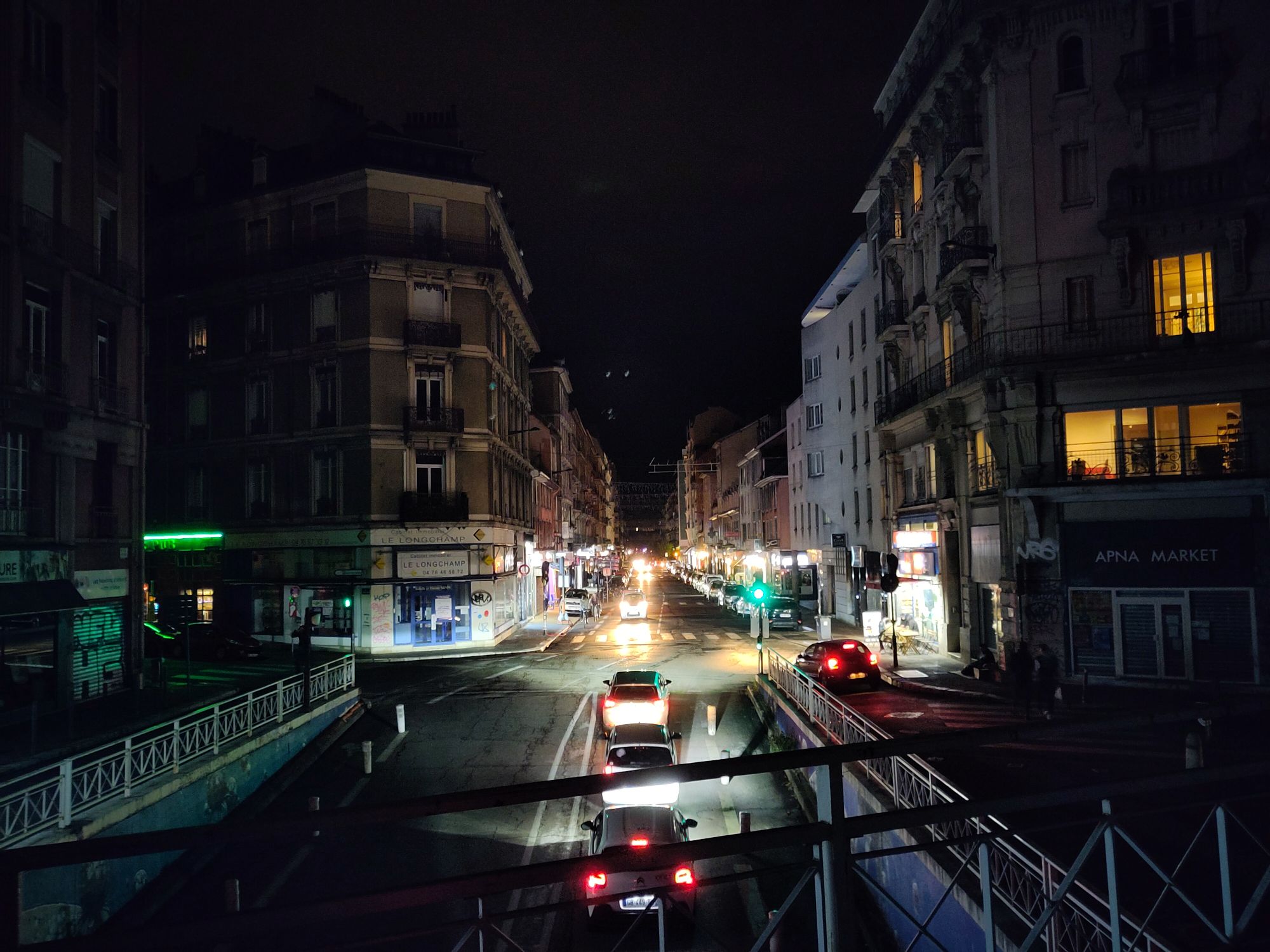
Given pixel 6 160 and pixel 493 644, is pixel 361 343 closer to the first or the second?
pixel 493 644

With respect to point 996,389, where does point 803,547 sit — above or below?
below

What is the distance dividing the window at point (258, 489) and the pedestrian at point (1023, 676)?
34133mm

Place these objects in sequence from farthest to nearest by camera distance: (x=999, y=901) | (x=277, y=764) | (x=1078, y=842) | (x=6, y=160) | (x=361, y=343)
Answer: (x=361, y=343)
(x=6, y=160)
(x=277, y=764)
(x=1078, y=842)
(x=999, y=901)

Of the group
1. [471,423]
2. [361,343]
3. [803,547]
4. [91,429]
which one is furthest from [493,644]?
[803,547]

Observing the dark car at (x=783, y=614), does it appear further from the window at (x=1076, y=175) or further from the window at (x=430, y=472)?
the window at (x=1076, y=175)

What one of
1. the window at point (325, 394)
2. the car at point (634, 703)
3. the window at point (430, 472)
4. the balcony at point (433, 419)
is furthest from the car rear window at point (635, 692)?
the window at point (325, 394)

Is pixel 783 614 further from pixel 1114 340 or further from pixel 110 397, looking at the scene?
pixel 110 397

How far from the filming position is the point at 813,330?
53969 mm

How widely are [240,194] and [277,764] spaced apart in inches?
1308

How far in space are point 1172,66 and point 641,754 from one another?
77.6 ft

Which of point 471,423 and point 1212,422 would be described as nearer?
point 1212,422

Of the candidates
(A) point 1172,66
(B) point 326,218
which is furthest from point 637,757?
(B) point 326,218

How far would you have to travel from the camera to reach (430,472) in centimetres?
4094

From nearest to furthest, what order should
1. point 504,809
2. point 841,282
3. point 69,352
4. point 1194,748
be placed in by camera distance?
point 1194,748 < point 504,809 < point 69,352 < point 841,282
